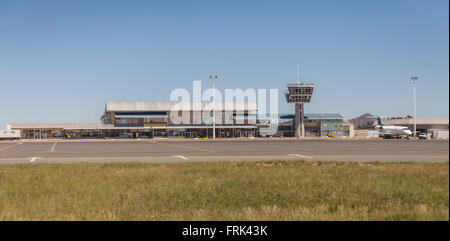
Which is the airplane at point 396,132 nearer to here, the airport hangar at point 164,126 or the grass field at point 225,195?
the airport hangar at point 164,126

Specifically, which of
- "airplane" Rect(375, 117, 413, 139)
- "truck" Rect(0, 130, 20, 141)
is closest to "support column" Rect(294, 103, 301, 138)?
"airplane" Rect(375, 117, 413, 139)

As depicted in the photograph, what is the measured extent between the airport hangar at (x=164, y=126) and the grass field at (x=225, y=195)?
3745 inches

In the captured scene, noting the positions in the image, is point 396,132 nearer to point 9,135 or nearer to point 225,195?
point 225,195

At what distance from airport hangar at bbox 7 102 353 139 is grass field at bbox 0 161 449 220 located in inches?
3745

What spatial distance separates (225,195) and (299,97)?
110925 millimetres

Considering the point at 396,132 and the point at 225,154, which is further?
the point at 396,132

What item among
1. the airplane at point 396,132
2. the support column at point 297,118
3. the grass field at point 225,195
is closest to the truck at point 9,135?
the support column at point 297,118

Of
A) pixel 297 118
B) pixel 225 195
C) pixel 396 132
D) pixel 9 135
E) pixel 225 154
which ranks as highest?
pixel 297 118

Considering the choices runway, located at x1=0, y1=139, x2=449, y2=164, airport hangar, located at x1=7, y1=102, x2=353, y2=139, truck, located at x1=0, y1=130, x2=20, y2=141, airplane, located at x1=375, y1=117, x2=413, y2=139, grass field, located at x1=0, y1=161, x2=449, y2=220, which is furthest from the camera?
airport hangar, located at x1=7, y1=102, x2=353, y2=139

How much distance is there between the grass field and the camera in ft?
27.9

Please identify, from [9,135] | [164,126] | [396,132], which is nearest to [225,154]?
[396,132]

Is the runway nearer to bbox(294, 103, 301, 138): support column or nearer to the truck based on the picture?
the truck

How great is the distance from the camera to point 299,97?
4690 inches
